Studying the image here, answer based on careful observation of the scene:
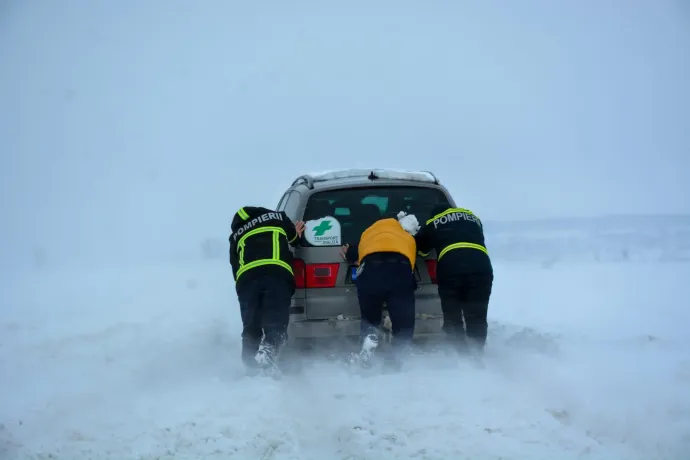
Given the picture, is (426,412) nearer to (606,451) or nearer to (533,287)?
(606,451)

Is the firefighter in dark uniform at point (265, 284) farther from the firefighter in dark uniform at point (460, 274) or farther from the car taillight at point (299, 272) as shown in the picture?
the firefighter in dark uniform at point (460, 274)

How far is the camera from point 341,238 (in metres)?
6.26

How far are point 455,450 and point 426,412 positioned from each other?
0.62 meters

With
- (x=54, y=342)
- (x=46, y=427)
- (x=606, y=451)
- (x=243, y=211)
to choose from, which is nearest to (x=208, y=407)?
(x=46, y=427)

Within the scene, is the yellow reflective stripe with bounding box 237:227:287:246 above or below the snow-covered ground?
above

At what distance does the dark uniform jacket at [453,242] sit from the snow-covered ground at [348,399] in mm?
776

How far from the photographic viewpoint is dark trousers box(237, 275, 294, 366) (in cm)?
577

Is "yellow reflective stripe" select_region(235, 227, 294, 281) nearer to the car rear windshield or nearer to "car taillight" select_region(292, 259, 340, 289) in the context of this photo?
"car taillight" select_region(292, 259, 340, 289)

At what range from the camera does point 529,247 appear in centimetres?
2589

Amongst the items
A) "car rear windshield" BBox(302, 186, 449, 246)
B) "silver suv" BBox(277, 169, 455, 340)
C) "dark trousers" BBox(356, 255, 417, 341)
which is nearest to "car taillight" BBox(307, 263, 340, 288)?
"silver suv" BBox(277, 169, 455, 340)

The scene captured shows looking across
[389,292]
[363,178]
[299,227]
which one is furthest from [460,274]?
[299,227]

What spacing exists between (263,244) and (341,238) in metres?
0.72

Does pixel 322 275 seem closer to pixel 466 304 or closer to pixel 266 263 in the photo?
pixel 266 263

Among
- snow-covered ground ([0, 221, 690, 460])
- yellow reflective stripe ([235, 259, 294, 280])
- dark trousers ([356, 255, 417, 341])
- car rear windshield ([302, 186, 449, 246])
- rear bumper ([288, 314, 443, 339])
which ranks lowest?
snow-covered ground ([0, 221, 690, 460])
